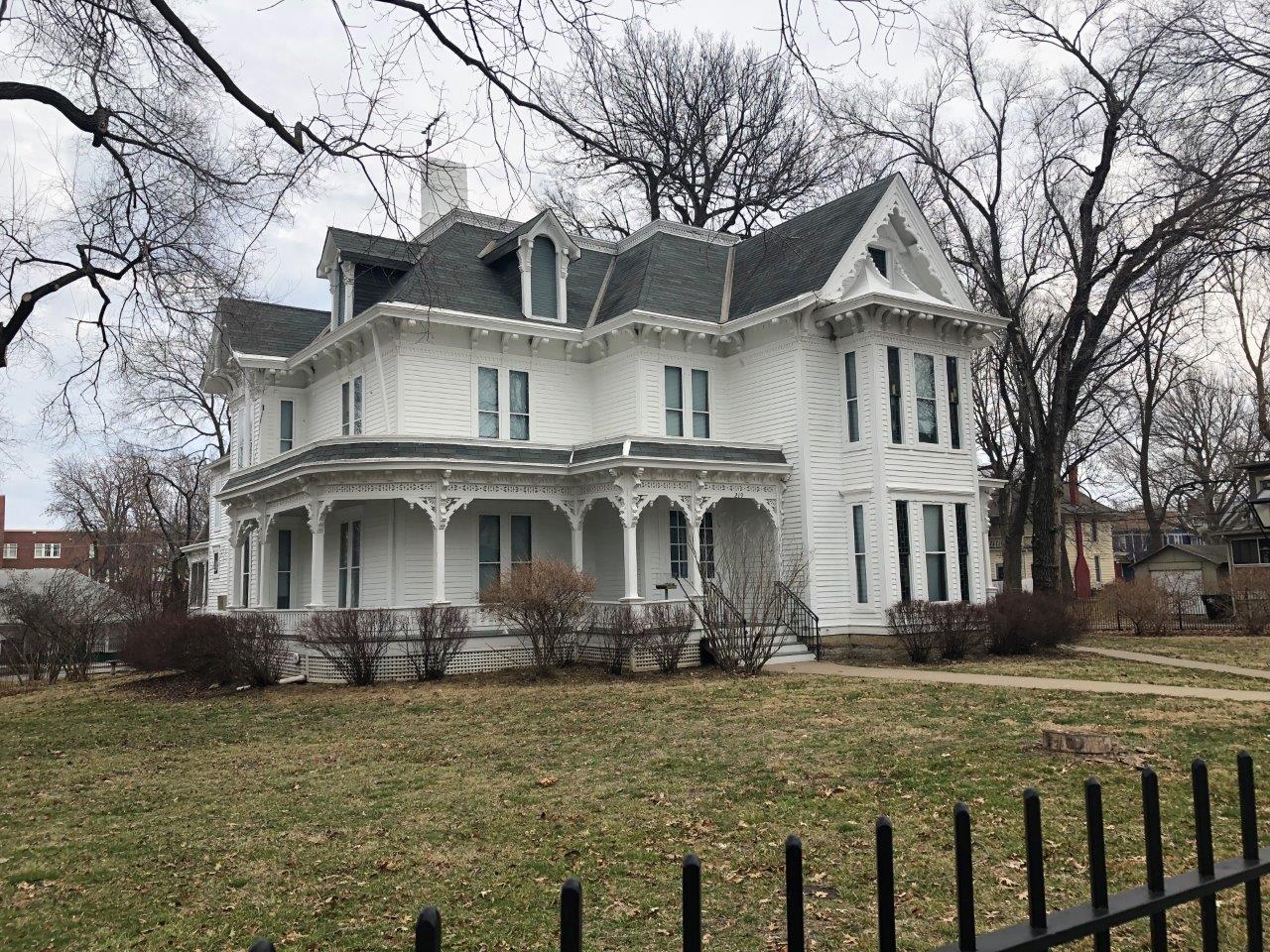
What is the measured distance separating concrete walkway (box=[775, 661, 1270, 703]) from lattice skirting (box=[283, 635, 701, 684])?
2.74 m

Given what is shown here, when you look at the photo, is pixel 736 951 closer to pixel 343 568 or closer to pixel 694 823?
pixel 694 823

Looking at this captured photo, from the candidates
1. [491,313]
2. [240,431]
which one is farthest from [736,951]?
[240,431]

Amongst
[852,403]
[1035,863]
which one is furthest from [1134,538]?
[1035,863]

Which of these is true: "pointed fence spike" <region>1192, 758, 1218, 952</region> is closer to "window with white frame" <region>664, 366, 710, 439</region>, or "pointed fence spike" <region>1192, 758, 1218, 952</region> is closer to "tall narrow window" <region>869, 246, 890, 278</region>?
"window with white frame" <region>664, 366, 710, 439</region>

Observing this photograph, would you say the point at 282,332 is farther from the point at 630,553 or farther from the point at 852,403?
the point at 852,403

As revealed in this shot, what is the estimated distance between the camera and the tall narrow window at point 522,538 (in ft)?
76.5

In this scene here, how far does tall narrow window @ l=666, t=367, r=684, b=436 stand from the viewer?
23.7 m

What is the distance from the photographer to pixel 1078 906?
273 centimetres

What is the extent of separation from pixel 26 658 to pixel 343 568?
816 cm

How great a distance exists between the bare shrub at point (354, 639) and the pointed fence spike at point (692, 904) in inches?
675

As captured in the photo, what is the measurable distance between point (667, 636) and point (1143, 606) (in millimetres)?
15411

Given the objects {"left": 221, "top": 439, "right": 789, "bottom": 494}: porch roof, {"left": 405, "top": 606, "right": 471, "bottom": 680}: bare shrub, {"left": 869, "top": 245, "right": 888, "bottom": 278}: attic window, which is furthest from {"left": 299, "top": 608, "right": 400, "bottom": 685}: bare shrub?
{"left": 869, "top": 245, "right": 888, "bottom": 278}: attic window

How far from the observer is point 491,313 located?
76.3 feet

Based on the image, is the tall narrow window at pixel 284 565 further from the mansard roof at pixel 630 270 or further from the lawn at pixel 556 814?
the lawn at pixel 556 814
